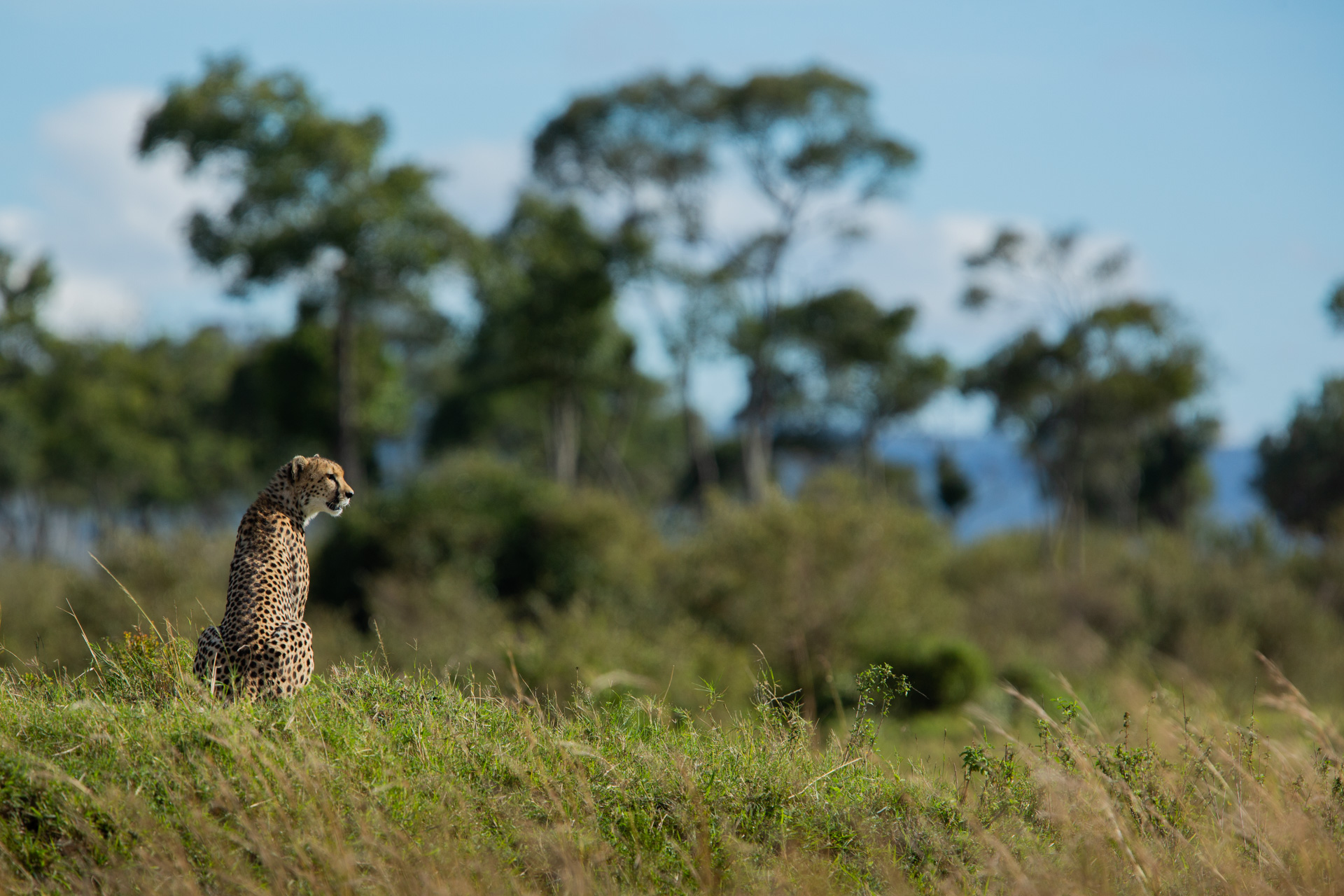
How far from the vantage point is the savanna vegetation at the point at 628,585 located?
192 inches

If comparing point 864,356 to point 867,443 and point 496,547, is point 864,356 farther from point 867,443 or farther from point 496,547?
point 496,547

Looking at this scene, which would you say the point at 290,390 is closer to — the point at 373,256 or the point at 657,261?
the point at 373,256

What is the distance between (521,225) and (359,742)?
33.8m

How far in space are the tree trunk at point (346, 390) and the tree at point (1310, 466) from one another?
22958 mm

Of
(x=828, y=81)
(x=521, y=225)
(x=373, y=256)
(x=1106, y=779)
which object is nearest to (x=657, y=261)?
(x=521, y=225)

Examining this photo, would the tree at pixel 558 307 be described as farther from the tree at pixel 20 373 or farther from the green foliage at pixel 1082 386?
the tree at pixel 20 373

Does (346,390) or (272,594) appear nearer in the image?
(272,594)

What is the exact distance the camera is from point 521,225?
3800 cm

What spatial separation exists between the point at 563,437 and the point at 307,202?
12039mm

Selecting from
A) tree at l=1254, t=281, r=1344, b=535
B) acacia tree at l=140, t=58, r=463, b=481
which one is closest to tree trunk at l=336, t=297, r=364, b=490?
acacia tree at l=140, t=58, r=463, b=481

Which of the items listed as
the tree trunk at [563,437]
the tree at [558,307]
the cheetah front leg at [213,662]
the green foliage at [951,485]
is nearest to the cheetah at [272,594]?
the cheetah front leg at [213,662]

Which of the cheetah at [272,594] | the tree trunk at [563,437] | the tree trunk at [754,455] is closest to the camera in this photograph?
the cheetah at [272,594]

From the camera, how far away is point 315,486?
18.4 feet

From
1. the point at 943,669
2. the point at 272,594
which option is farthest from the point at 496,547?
the point at 272,594
